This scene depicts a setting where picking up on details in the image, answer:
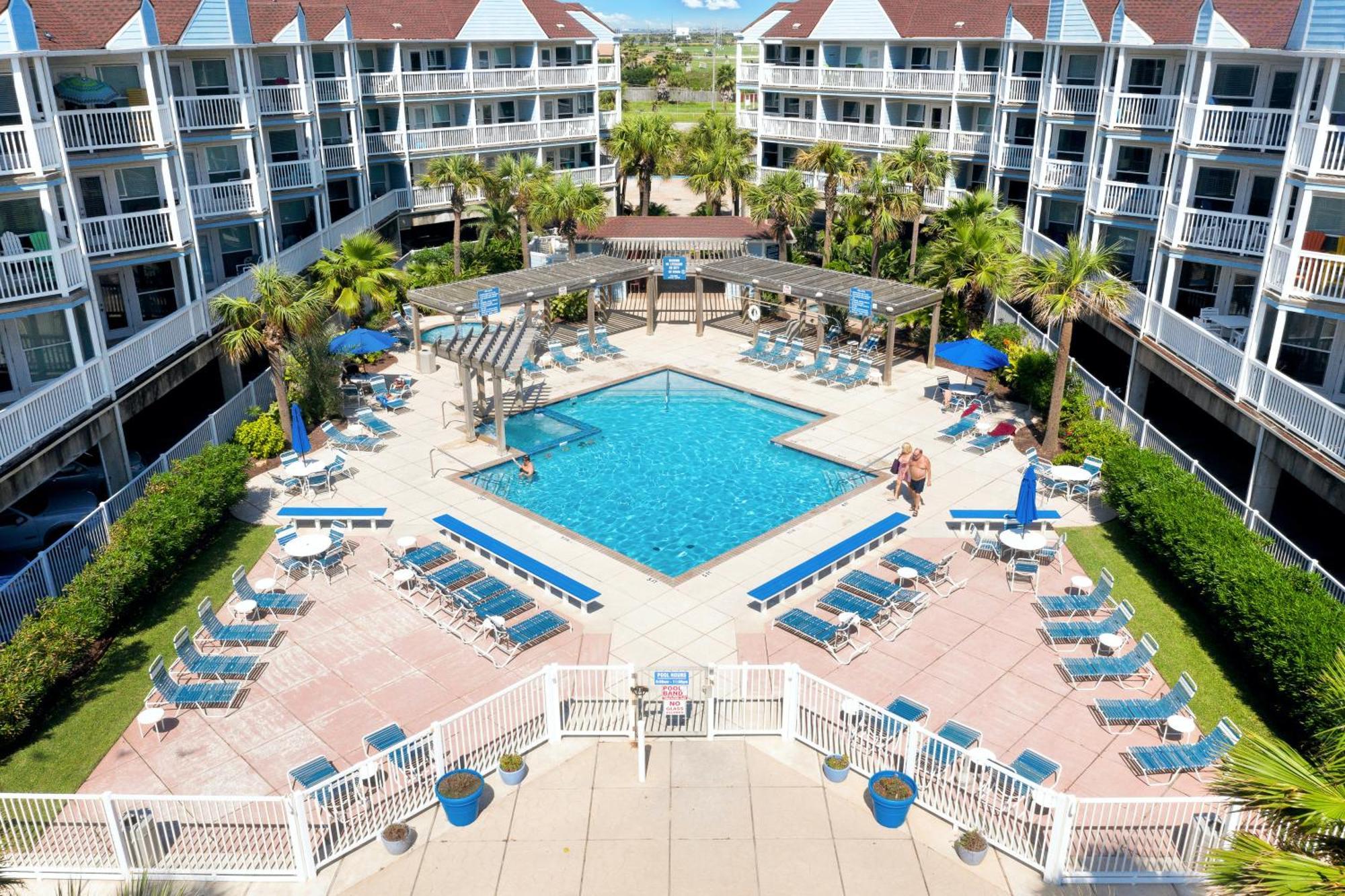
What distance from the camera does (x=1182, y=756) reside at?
Answer: 1403 centimetres

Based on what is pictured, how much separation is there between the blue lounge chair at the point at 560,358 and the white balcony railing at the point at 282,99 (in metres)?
12.5

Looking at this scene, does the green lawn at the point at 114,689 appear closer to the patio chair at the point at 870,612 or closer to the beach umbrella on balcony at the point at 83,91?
the patio chair at the point at 870,612

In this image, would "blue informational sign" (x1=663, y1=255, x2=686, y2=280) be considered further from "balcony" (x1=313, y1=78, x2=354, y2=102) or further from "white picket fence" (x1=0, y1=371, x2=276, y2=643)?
"white picket fence" (x1=0, y1=371, x2=276, y2=643)

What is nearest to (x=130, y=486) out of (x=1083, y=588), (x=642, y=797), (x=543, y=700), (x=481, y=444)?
(x=481, y=444)

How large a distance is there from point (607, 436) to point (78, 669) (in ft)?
46.2

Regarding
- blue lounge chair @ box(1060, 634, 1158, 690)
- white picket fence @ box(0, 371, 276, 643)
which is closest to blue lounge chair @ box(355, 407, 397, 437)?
white picket fence @ box(0, 371, 276, 643)

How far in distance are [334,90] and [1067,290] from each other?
1146 inches

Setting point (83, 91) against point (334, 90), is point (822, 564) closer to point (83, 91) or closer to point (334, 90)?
point (83, 91)

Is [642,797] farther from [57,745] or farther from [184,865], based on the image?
[57,745]

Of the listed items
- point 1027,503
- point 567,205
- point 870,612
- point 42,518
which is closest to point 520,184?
point 567,205

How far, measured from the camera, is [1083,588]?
18547 millimetres

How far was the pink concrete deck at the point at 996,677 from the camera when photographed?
1459 cm

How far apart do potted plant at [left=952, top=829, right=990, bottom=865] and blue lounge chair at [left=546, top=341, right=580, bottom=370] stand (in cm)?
2250

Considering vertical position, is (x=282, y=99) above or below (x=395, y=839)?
above
